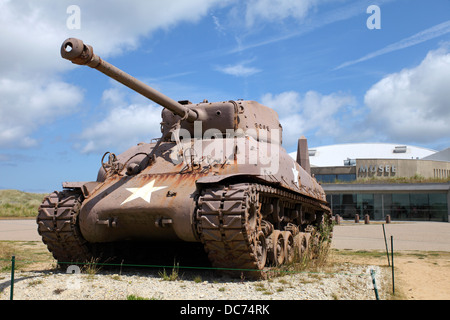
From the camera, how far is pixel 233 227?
7590 mm

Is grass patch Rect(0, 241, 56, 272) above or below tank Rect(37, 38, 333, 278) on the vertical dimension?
below

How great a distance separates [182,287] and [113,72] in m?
3.88

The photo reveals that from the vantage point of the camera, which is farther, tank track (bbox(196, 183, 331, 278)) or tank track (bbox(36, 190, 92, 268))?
tank track (bbox(36, 190, 92, 268))

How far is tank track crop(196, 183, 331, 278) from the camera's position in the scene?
7645 mm

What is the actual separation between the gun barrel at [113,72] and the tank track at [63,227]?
2.47 meters

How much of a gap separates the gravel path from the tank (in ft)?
1.73

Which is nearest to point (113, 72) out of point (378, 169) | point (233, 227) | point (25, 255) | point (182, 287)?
point (233, 227)

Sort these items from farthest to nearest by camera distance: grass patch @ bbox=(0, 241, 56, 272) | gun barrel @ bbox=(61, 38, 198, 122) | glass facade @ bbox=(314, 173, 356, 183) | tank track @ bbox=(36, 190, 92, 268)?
glass facade @ bbox=(314, 173, 356, 183) < grass patch @ bbox=(0, 241, 56, 272) < tank track @ bbox=(36, 190, 92, 268) < gun barrel @ bbox=(61, 38, 198, 122)

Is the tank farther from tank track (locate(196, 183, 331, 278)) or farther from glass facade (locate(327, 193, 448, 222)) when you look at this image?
glass facade (locate(327, 193, 448, 222))

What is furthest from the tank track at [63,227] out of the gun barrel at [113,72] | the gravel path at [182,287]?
the gun barrel at [113,72]

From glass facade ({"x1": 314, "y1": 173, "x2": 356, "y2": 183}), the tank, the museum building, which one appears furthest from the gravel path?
glass facade ({"x1": 314, "y1": 173, "x2": 356, "y2": 183})

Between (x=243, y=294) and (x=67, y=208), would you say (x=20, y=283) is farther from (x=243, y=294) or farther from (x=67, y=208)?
(x=243, y=294)

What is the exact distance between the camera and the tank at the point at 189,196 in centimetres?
792
